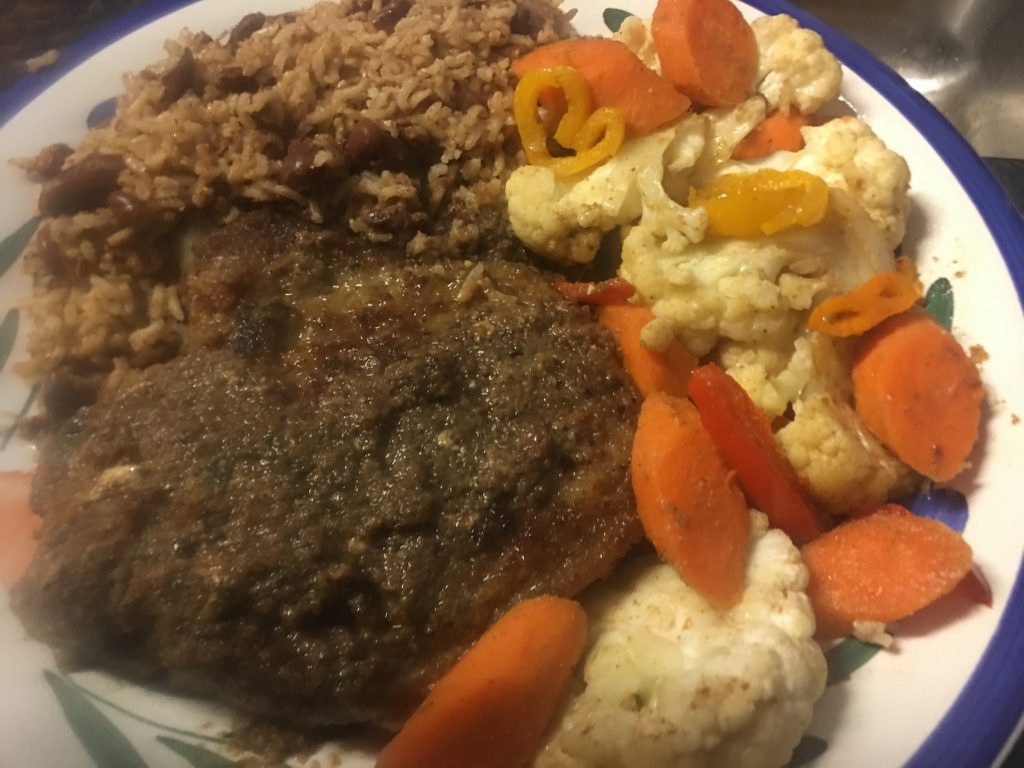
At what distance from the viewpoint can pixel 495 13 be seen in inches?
107

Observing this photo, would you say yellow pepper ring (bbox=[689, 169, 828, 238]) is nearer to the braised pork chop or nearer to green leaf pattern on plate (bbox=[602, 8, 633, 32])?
the braised pork chop

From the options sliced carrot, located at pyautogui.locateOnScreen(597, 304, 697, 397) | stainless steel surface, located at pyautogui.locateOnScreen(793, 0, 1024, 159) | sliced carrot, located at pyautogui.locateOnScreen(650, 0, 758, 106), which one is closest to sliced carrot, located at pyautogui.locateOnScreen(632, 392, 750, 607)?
sliced carrot, located at pyautogui.locateOnScreen(597, 304, 697, 397)

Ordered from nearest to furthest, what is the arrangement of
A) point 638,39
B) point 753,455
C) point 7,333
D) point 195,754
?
point 195,754, point 753,455, point 7,333, point 638,39

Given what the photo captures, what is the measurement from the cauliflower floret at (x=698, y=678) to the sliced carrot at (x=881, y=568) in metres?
0.14

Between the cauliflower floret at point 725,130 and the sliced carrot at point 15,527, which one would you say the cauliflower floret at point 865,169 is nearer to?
the cauliflower floret at point 725,130

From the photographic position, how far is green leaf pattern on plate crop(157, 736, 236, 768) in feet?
6.03

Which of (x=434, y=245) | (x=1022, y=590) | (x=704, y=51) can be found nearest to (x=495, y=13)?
(x=704, y=51)

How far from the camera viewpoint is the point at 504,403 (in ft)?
6.79

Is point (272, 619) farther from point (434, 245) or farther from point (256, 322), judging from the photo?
point (434, 245)

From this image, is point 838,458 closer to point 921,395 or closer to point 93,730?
point 921,395

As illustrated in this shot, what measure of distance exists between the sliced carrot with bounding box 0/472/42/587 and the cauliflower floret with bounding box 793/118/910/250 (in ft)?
7.74

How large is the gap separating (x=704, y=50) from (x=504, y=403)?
1364 mm

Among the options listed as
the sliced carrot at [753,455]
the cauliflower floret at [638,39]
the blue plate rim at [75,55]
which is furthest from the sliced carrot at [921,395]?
the blue plate rim at [75,55]

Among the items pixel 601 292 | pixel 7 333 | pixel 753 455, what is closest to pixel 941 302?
pixel 753 455
